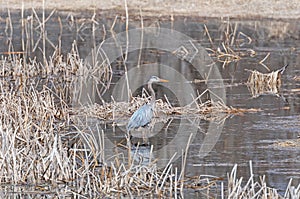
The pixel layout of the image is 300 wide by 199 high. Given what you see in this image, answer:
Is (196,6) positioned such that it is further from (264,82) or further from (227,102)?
(227,102)

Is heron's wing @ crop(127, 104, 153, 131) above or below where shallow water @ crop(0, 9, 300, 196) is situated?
above

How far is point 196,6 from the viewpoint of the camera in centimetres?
3034

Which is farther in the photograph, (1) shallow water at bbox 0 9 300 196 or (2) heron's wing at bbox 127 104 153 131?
(2) heron's wing at bbox 127 104 153 131

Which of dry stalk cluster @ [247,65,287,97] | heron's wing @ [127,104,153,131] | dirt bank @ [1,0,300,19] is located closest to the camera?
heron's wing @ [127,104,153,131]

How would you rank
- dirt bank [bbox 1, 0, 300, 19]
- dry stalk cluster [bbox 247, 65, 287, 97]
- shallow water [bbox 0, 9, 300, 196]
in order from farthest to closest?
dirt bank [bbox 1, 0, 300, 19], dry stalk cluster [bbox 247, 65, 287, 97], shallow water [bbox 0, 9, 300, 196]

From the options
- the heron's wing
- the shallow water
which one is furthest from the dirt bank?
the heron's wing

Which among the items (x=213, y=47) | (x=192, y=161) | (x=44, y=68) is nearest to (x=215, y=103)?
(x=192, y=161)

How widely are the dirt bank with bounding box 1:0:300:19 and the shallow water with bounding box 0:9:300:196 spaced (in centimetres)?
283

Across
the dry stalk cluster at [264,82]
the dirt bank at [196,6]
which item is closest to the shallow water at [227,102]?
the dry stalk cluster at [264,82]

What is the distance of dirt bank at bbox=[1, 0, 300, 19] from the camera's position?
94.8 ft

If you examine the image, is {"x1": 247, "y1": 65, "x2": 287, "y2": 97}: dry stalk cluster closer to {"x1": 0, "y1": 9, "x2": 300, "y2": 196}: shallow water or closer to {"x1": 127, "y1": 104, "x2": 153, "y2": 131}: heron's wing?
{"x1": 0, "y1": 9, "x2": 300, "y2": 196}: shallow water

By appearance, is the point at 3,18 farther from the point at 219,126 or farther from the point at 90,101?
the point at 219,126

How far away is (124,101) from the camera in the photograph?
1380 cm

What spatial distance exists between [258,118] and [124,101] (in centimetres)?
255
